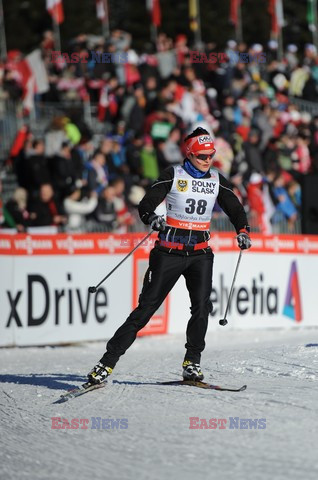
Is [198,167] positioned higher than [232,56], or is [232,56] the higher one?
[232,56]

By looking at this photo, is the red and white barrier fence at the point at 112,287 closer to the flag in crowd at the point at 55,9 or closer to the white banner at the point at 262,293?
the white banner at the point at 262,293

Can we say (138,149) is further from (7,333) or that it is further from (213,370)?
(213,370)

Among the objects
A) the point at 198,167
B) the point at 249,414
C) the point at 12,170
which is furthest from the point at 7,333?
the point at 249,414

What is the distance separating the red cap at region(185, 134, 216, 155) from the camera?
919 cm

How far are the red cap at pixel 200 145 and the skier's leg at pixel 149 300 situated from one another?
36.9 inches

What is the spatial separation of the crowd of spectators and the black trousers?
6.83m

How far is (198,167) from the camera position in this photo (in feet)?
30.3

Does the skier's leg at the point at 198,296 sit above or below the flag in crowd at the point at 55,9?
below

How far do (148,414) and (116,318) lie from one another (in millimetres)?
6907

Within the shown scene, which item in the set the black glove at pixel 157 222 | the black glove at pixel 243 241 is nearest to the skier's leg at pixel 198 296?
the black glove at pixel 243 241

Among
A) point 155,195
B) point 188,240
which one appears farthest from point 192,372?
point 155,195

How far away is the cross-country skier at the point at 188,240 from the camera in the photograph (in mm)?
9234
